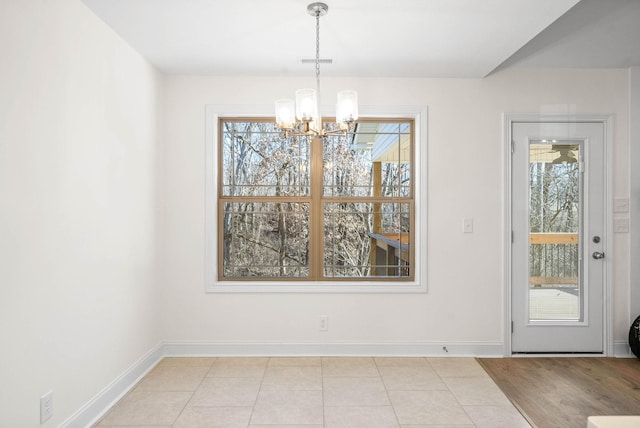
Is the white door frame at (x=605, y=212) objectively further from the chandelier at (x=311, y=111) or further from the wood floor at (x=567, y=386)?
the chandelier at (x=311, y=111)

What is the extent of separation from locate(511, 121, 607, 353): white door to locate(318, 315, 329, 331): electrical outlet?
63.0 inches

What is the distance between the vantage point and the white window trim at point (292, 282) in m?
3.78

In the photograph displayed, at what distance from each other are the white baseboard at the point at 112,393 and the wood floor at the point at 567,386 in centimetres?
260

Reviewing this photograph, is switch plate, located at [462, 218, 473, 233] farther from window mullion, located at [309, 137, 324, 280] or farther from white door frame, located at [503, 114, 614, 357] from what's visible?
window mullion, located at [309, 137, 324, 280]

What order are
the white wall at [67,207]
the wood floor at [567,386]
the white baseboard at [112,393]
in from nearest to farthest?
1. the white wall at [67,207]
2. the white baseboard at [112,393]
3. the wood floor at [567,386]

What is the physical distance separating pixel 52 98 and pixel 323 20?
1.55m

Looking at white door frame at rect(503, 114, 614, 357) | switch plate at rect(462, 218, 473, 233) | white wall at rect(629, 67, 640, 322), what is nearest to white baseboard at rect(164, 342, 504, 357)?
white door frame at rect(503, 114, 614, 357)

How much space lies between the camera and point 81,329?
2.50 metres

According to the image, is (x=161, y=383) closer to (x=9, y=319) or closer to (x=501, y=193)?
(x=9, y=319)

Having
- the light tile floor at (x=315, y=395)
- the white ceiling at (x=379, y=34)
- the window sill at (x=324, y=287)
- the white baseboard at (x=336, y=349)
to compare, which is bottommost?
the light tile floor at (x=315, y=395)

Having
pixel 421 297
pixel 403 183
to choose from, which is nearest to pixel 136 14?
pixel 403 183

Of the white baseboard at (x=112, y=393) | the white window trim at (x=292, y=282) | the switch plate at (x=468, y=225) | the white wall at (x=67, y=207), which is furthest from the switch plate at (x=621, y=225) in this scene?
the white baseboard at (x=112, y=393)

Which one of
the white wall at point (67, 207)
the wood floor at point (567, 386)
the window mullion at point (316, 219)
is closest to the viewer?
the white wall at point (67, 207)

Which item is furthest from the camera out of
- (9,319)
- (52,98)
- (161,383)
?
(161,383)
